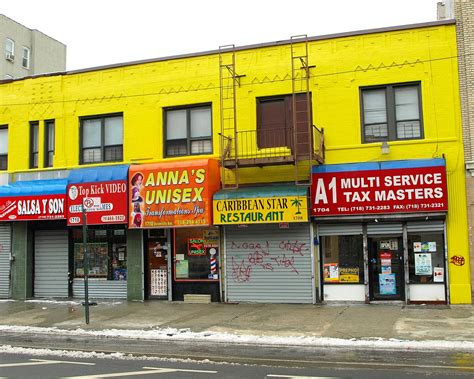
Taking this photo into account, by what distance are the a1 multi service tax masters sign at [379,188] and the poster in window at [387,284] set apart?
72.1 inches

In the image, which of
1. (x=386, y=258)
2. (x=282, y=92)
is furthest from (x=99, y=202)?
(x=386, y=258)

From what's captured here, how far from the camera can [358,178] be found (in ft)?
45.9

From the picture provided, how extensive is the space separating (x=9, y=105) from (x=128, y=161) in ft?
17.2

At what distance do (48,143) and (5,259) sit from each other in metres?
4.18

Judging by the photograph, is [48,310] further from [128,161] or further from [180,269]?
[128,161]

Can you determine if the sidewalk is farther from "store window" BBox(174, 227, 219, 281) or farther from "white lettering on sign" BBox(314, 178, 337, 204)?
"white lettering on sign" BBox(314, 178, 337, 204)

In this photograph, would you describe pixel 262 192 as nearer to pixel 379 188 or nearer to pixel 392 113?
pixel 379 188

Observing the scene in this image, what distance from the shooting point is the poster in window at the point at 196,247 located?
15.6 m

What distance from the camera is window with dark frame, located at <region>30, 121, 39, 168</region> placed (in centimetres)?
1786

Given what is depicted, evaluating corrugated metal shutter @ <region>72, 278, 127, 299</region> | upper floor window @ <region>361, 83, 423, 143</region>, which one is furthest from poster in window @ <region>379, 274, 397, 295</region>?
corrugated metal shutter @ <region>72, 278, 127, 299</region>

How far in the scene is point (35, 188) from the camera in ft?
54.5

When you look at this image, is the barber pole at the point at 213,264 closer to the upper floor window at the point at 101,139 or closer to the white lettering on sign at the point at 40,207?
the upper floor window at the point at 101,139

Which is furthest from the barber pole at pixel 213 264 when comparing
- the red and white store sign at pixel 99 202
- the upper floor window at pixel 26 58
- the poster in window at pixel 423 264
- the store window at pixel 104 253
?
the upper floor window at pixel 26 58

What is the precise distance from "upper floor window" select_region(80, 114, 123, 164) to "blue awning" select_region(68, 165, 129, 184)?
2.18 feet
